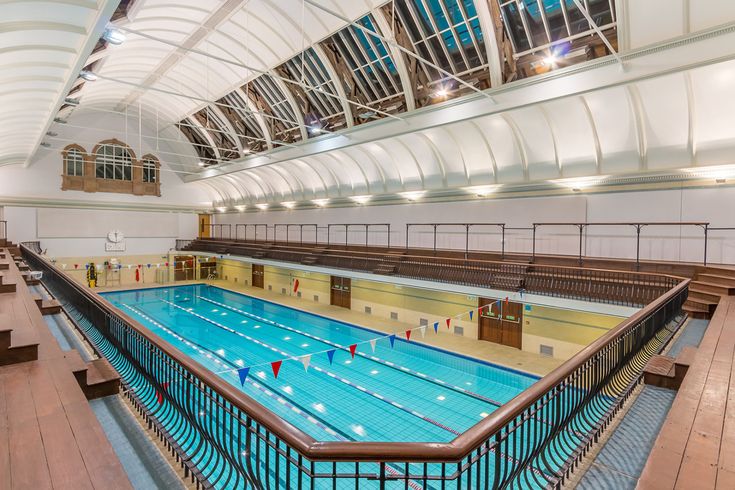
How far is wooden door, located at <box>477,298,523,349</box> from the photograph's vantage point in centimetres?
1166

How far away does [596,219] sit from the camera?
11.7m

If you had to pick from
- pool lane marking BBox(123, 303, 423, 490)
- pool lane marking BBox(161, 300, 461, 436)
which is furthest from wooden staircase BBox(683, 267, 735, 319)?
pool lane marking BBox(123, 303, 423, 490)

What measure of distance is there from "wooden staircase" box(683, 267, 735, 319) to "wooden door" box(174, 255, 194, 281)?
2814 cm

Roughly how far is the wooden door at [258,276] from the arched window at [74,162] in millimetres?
12473

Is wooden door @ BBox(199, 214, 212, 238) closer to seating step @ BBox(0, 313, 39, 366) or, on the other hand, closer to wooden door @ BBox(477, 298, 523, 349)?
wooden door @ BBox(477, 298, 523, 349)

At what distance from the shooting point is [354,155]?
57.3 feet

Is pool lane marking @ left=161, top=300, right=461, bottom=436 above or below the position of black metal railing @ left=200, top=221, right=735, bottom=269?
below

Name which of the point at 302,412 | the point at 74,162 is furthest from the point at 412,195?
the point at 74,162

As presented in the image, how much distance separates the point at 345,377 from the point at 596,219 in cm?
916

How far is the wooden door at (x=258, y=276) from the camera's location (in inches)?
923

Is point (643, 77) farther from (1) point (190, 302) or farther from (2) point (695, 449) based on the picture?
(1) point (190, 302)

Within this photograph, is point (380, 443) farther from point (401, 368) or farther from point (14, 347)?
point (401, 368)

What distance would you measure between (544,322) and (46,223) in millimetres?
27428

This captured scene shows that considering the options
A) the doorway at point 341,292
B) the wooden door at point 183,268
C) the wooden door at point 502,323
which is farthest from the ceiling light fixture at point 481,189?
the wooden door at point 183,268
